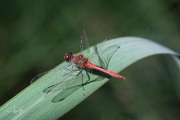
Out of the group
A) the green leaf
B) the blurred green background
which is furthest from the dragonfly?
the blurred green background

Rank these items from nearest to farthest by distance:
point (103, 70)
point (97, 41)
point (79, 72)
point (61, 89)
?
point (61, 89), point (103, 70), point (79, 72), point (97, 41)

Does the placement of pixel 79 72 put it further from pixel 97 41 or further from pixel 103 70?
pixel 97 41

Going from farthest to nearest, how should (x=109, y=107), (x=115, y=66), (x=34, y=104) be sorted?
(x=109, y=107) → (x=115, y=66) → (x=34, y=104)

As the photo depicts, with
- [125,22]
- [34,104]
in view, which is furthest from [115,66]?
[125,22]

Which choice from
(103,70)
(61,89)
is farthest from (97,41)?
(61,89)

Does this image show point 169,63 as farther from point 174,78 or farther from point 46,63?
point 46,63

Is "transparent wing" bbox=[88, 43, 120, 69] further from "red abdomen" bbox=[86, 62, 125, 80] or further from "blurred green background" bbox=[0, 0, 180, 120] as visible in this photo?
"blurred green background" bbox=[0, 0, 180, 120]

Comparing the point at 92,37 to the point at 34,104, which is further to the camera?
the point at 92,37
